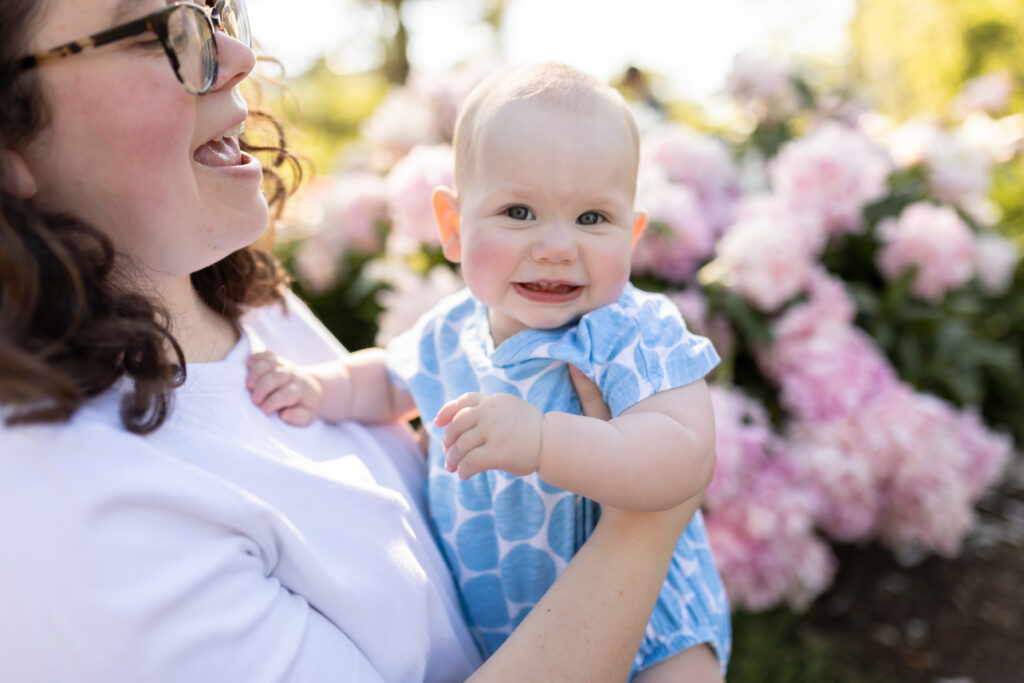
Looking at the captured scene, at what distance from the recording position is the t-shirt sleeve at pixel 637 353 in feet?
4.06

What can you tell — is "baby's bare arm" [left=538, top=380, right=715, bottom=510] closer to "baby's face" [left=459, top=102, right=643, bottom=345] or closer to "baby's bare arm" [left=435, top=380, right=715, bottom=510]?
"baby's bare arm" [left=435, top=380, right=715, bottom=510]

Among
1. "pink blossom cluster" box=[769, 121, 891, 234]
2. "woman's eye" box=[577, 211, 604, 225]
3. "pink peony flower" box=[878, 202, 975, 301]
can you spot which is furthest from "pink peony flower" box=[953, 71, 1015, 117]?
"woman's eye" box=[577, 211, 604, 225]

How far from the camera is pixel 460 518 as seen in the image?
1.42 meters

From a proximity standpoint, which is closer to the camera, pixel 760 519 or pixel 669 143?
pixel 760 519

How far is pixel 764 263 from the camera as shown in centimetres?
248

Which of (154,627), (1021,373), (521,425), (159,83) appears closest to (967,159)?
(1021,373)

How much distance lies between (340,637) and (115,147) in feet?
2.55

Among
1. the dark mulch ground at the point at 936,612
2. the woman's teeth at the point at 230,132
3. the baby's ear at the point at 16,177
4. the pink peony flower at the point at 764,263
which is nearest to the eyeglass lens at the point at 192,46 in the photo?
the woman's teeth at the point at 230,132

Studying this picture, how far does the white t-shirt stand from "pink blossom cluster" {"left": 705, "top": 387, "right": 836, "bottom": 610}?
3.89 feet

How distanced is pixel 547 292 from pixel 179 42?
2.32 feet

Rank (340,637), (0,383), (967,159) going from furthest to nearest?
(967,159), (340,637), (0,383)

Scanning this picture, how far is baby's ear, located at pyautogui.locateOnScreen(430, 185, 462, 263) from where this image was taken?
150cm

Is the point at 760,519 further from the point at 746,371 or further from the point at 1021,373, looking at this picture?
the point at 1021,373

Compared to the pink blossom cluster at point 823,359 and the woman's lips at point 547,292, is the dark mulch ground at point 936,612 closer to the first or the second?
the pink blossom cluster at point 823,359
